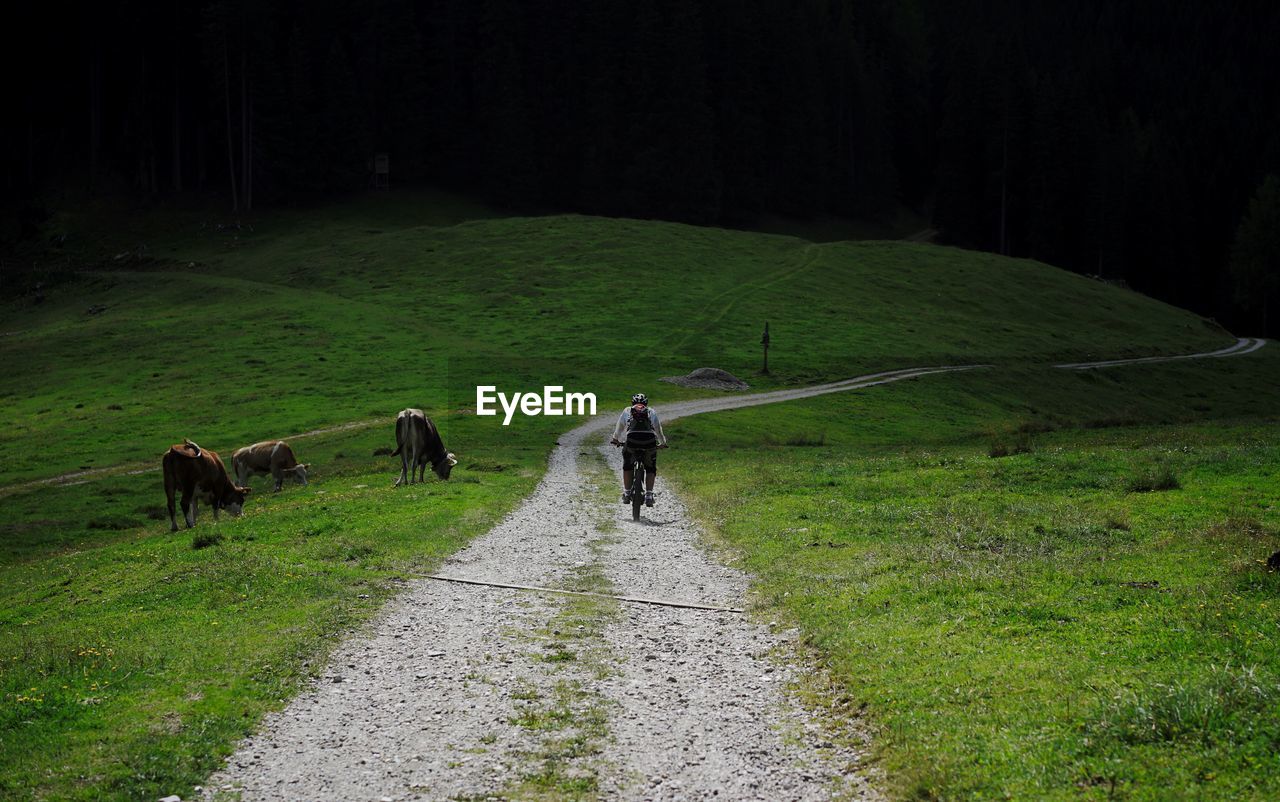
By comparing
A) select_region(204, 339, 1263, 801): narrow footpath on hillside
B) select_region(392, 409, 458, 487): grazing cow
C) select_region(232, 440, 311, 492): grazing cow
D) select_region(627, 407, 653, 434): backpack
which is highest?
select_region(627, 407, 653, 434): backpack

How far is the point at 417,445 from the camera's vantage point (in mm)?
35812

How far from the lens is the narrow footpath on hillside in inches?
372

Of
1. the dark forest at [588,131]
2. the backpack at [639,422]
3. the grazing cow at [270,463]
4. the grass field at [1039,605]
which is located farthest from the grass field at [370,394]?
the dark forest at [588,131]

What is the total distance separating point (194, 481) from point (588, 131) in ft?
388

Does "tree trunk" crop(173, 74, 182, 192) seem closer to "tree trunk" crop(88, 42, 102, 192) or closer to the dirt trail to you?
"tree trunk" crop(88, 42, 102, 192)

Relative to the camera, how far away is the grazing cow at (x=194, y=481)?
29.8 m

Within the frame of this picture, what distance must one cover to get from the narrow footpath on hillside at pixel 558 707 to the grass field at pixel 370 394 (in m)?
0.63

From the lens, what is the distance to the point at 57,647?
13914 millimetres

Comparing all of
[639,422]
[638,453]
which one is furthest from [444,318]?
[638,453]

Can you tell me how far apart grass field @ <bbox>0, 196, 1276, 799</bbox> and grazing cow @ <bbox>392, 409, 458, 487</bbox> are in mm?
1129

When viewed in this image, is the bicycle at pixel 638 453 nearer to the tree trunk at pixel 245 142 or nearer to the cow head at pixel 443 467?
the cow head at pixel 443 467

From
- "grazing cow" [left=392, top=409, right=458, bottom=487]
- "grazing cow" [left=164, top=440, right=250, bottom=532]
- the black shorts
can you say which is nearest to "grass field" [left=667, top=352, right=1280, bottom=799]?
the black shorts

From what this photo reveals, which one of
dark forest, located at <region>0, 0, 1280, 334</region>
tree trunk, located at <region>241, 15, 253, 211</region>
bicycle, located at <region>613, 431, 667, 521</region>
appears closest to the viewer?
bicycle, located at <region>613, 431, 667, 521</region>

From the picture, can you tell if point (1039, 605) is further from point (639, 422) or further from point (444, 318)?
point (444, 318)
